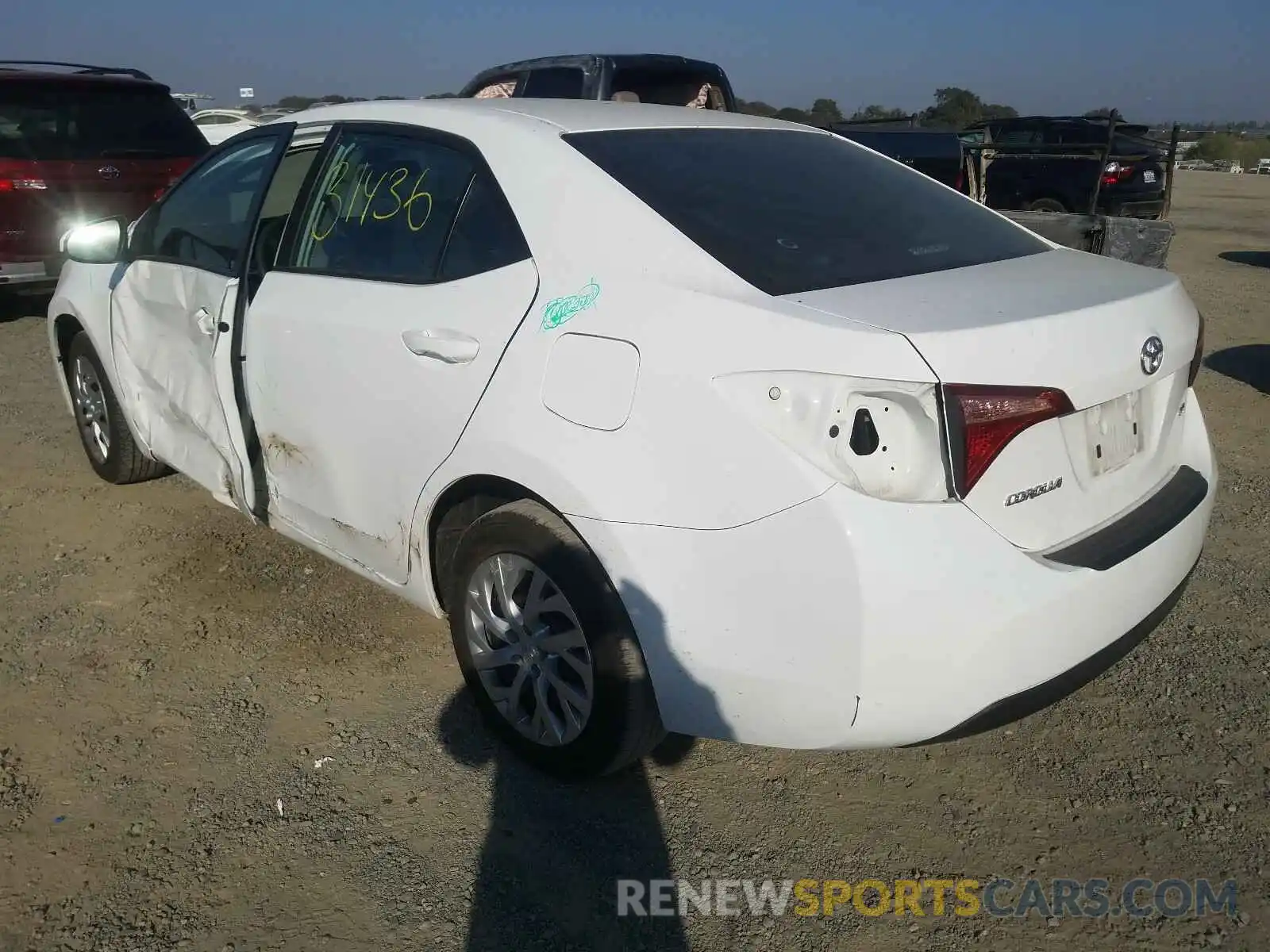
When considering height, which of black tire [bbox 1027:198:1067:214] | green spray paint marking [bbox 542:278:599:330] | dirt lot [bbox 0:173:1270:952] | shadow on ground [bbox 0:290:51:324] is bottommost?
shadow on ground [bbox 0:290:51:324]

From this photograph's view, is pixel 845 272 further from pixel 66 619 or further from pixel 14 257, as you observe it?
pixel 14 257

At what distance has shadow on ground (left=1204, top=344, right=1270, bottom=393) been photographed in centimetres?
646

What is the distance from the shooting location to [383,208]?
2.99 metres

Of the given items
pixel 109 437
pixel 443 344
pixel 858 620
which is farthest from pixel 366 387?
pixel 109 437

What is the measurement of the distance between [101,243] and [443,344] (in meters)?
2.25

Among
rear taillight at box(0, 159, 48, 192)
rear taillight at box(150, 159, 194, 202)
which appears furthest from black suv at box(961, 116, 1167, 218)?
rear taillight at box(0, 159, 48, 192)

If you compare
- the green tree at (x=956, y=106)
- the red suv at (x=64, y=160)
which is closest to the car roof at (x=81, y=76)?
the red suv at (x=64, y=160)

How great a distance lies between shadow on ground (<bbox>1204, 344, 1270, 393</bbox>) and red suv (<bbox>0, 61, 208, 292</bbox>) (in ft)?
25.7

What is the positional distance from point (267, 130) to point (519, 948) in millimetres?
2774

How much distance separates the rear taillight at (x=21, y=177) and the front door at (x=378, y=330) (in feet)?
19.1

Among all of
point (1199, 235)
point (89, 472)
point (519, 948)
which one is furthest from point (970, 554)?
point (1199, 235)

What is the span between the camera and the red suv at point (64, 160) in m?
7.76

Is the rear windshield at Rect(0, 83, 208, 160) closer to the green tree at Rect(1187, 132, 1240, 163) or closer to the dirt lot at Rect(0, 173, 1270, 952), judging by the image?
the dirt lot at Rect(0, 173, 1270, 952)

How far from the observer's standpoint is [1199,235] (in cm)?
1494
